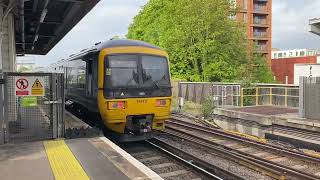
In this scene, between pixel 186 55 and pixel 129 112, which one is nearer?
pixel 129 112

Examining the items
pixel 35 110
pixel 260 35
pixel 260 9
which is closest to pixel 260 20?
pixel 260 9

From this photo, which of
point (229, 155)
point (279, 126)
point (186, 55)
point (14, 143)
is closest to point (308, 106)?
point (279, 126)

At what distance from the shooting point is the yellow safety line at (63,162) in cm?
653

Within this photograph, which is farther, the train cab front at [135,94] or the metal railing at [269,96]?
the metal railing at [269,96]

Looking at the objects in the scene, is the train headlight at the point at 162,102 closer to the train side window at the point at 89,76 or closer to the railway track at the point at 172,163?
the railway track at the point at 172,163

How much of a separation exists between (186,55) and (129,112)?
85.7 feet

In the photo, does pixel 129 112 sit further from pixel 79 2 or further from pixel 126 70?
pixel 79 2

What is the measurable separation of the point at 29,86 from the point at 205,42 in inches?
1077

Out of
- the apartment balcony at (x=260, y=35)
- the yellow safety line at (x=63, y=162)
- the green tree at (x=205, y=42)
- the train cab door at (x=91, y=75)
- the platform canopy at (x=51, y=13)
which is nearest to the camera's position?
the yellow safety line at (x=63, y=162)

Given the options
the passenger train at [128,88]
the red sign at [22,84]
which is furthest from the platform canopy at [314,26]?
the red sign at [22,84]

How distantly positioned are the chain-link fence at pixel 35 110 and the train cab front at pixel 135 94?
1808 millimetres

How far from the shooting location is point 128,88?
11.6 m

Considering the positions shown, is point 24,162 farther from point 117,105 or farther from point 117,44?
point 117,44

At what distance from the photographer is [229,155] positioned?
10.9 metres
